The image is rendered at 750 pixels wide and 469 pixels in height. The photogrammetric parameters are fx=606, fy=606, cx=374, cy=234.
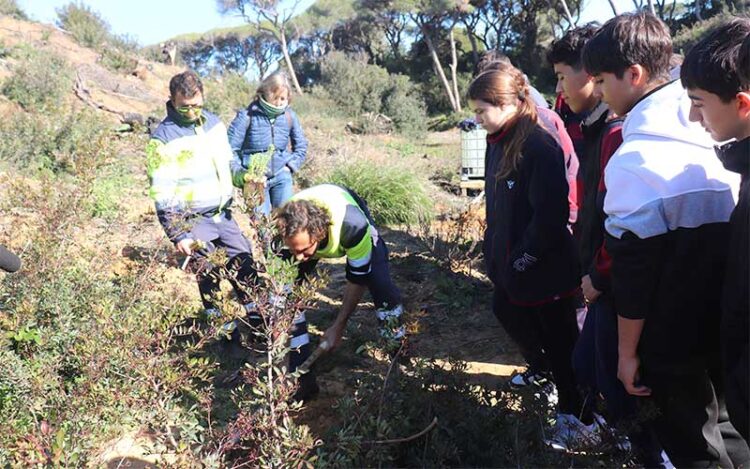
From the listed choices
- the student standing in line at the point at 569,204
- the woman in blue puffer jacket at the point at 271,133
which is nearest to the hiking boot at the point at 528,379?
the student standing in line at the point at 569,204

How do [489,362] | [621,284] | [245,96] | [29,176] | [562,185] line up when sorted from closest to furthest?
1. [621,284]
2. [562,185]
3. [489,362]
4. [29,176]
5. [245,96]

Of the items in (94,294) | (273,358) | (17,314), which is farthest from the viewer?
(94,294)

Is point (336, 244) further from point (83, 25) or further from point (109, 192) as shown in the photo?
point (83, 25)

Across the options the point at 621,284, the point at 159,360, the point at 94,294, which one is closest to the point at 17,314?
the point at 94,294

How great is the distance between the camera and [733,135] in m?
1.35

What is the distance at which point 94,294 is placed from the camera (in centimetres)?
302

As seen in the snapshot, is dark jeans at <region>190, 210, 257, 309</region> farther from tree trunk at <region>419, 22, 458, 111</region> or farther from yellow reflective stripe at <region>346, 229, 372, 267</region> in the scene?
tree trunk at <region>419, 22, 458, 111</region>

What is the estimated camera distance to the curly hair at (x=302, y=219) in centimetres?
239

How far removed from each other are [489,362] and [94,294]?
2173 mm

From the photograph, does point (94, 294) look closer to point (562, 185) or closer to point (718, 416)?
point (562, 185)

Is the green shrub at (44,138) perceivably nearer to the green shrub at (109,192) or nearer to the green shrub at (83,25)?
the green shrub at (109,192)

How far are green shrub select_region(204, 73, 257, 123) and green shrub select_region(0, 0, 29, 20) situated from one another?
6413 mm

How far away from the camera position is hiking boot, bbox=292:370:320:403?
2.90 m

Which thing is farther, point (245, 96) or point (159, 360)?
point (245, 96)
